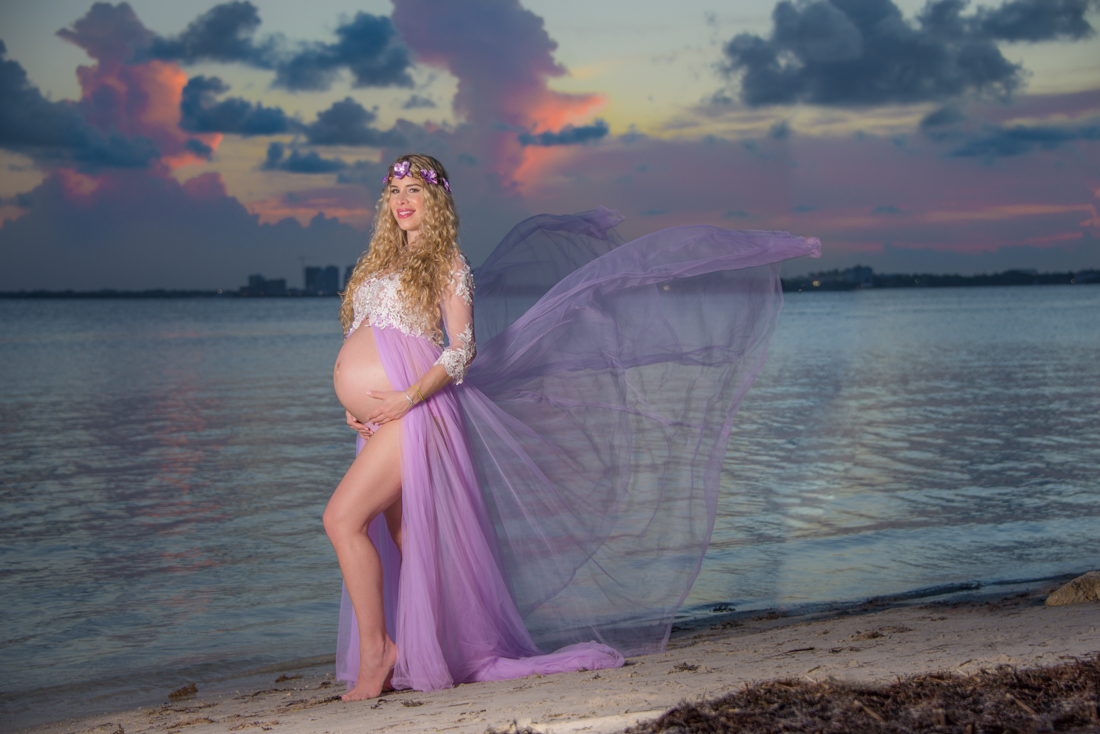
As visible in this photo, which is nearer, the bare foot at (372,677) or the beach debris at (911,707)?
the beach debris at (911,707)

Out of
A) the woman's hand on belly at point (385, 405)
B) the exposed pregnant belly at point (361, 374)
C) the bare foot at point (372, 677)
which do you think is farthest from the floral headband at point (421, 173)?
the bare foot at point (372, 677)

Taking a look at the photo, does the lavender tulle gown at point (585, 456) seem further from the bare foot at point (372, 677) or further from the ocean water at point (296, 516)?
the ocean water at point (296, 516)

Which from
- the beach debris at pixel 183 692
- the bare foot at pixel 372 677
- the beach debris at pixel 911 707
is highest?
the beach debris at pixel 911 707

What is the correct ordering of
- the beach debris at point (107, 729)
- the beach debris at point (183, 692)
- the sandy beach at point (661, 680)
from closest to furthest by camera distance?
the sandy beach at point (661, 680), the beach debris at point (107, 729), the beach debris at point (183, 692)

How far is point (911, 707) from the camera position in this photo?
3156 millimetres

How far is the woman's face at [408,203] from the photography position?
4.41 meters

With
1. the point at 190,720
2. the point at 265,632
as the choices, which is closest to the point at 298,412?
the point at 265,632

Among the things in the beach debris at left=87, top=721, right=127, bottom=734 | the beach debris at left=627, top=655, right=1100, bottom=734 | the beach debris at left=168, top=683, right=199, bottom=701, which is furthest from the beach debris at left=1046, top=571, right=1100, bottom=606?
the beach debris at left=87, top=721, right=127, bottom=734

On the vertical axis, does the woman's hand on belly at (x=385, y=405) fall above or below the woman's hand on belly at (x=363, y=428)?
above

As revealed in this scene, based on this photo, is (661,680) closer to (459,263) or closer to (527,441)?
(527,441)

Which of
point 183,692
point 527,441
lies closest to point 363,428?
point 527,441

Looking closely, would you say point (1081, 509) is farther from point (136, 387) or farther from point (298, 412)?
point (136, 387)

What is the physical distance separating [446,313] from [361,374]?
48cm

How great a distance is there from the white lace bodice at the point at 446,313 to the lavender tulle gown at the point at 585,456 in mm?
72
